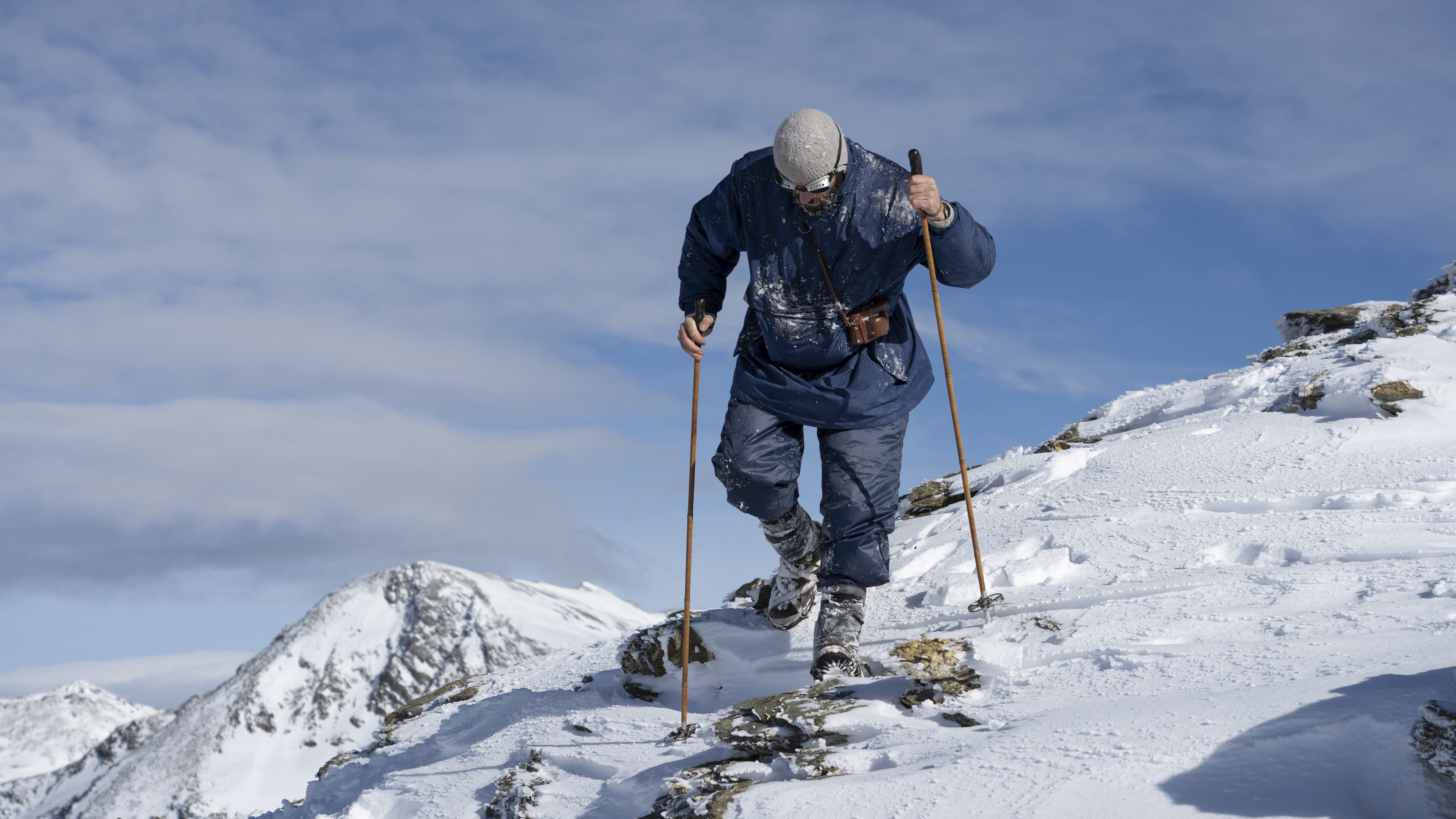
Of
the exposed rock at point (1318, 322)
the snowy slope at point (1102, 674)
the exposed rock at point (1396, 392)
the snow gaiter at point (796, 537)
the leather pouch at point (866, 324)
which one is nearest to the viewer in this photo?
the snowy slope at point (1102, 674)

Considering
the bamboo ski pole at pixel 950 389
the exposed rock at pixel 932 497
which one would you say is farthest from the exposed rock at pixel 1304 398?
the bamboo ski pole at pixel 950 389

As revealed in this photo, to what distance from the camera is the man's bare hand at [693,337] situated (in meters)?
5.69

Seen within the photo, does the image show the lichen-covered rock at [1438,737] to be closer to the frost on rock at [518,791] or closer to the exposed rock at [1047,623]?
the exposed rock at [1047,623]

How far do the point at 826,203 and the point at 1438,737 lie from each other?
345 cm

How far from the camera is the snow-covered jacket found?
207 inches

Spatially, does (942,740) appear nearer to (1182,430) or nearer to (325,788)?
(325,788)

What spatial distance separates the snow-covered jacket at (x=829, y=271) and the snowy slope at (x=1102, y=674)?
1.40 meters

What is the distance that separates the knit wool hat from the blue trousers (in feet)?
4.64

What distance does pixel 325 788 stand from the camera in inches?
253

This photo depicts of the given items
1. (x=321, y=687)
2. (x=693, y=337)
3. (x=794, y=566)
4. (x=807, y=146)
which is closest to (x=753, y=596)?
(x=794, y=566)

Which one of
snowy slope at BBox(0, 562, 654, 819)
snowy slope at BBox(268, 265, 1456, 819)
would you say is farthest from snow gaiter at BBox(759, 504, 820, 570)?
snowy slope at BBox(0, 562, 654, 819)

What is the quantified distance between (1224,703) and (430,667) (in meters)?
171

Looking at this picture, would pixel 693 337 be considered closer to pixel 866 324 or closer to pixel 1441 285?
pixel 866 324

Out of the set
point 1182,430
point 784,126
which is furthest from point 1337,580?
point 1182,430
